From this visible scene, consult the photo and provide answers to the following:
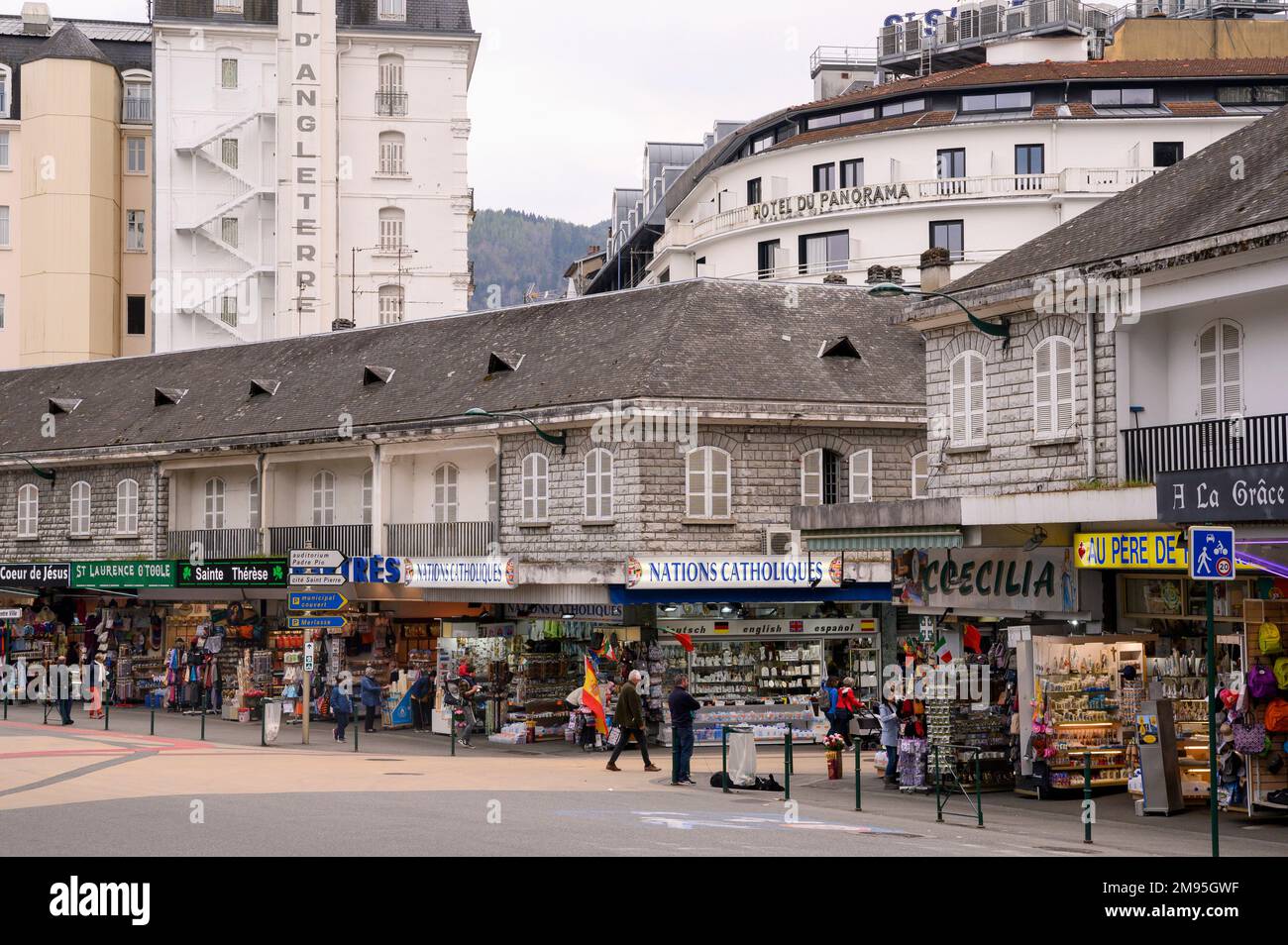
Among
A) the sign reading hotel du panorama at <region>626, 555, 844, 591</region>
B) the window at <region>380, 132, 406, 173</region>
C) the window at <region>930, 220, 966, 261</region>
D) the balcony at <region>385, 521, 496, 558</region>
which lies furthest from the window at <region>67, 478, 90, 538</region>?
the window at <region>930, 220, 966, 261</region>

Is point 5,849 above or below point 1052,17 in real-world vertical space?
below

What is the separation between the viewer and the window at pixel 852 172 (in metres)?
59.3

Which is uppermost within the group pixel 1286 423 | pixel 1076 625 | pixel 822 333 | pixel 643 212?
pixel 643 212

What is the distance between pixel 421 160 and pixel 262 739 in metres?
38.0

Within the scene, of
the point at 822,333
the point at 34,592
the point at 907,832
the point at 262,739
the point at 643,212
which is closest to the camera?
the point at 907,832

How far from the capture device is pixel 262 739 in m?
30.6

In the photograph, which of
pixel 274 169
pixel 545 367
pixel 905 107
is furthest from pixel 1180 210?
pixel 274 169

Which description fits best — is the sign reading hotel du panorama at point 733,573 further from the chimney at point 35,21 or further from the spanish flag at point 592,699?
the chimney at point 35,21

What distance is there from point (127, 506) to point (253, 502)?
3.85 metres

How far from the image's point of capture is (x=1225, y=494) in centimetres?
1820

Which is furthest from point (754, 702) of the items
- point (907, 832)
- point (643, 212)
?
point (643, 212)

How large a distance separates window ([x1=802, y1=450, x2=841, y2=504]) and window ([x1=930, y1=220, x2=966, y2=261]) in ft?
83.5

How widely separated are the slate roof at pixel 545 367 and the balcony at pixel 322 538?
88.6 inches

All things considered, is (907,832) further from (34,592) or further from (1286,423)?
(34,592)
